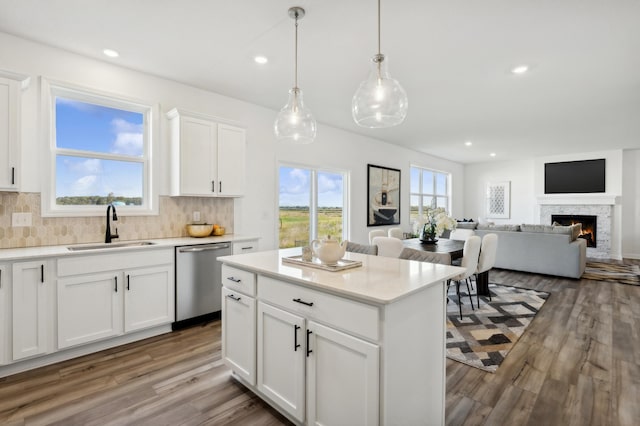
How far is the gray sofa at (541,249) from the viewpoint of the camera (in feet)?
17.7

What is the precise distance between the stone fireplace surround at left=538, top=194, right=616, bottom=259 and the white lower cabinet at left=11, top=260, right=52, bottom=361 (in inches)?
394

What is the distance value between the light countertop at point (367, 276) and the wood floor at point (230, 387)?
90 cm

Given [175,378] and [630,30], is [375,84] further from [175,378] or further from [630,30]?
[175,378]

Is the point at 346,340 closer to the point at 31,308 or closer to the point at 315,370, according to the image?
the point at 315,370

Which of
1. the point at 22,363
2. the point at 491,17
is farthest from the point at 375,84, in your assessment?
the point at 22,363

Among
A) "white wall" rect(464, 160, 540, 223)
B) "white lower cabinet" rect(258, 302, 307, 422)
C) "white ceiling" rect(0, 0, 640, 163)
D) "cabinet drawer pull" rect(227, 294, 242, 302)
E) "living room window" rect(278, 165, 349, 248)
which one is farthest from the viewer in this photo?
"white wall" rect(464, 160, 540, 223)

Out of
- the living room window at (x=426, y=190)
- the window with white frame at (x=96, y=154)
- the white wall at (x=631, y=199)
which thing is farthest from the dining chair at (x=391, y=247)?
the white wall at (x=631, y=199)

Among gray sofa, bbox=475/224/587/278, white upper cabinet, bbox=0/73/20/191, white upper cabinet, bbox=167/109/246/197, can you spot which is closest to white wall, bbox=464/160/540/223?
gray sofa, bbox=475/224/587/278

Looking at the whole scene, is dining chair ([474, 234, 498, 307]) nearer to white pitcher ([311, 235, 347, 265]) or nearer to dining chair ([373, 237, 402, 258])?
dining chair ([373, 237, 402, 258])

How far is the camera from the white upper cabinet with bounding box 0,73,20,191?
2436mm

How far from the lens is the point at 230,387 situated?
7.30ft

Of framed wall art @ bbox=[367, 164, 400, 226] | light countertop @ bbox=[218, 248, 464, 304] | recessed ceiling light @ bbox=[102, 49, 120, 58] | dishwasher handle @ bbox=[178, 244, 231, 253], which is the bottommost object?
dishwasher handle @ bbox=[178, 244, 231, 253]

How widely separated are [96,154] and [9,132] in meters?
A: 0.76

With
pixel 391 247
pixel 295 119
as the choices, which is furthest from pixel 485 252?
pixel 295 119
